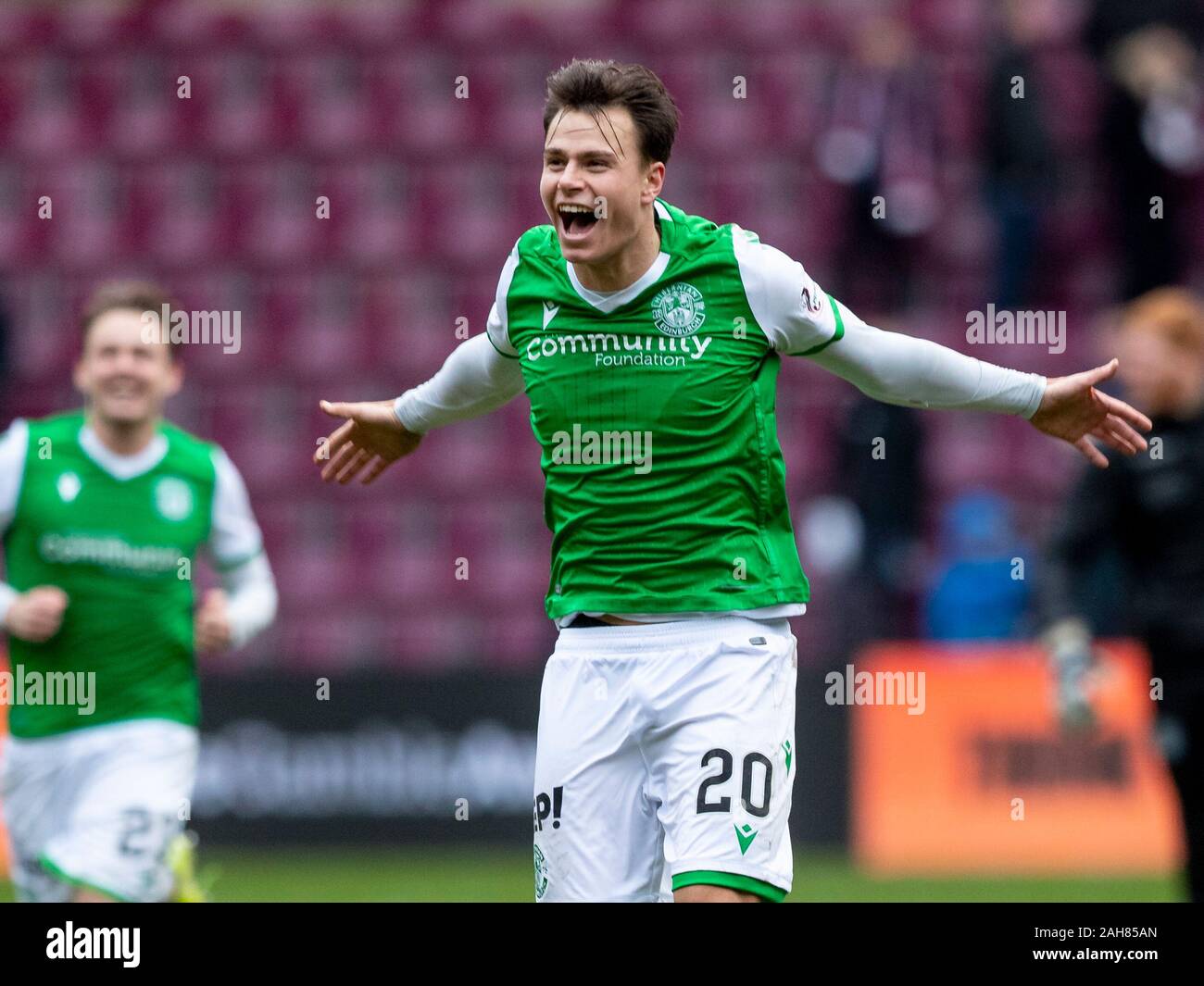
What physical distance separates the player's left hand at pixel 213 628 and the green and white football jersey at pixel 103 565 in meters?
0.18

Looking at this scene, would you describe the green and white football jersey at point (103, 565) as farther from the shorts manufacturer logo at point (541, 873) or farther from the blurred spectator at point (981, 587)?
the blurred spectator at point (981, 587)

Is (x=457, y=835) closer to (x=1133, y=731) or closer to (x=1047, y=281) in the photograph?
(x=1133, y=731)

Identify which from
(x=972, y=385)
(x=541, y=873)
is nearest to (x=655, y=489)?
(x=972, y=385)

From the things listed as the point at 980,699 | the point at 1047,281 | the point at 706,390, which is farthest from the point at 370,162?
the point at 706,390

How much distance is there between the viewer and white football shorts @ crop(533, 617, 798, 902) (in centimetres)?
491

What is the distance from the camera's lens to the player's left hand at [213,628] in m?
6.41

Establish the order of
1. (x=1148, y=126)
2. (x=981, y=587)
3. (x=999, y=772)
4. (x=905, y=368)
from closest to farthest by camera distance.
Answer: (x=905, y=368), (x=999, y=772), (x=981, y=587), (x=1148, y=126)

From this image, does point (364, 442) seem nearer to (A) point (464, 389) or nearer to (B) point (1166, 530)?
(A) point (464, 389)

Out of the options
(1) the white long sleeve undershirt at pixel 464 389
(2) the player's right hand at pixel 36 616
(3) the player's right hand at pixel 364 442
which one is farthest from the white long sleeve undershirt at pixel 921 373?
Result: (2) the player's right hand at pixel 36 616

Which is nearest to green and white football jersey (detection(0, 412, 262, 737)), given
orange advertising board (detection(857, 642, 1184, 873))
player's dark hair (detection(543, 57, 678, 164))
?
player's dark hair (detection(543, 57, 678, 164))

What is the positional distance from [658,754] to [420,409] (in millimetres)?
1249

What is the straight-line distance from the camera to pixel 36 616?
20.8 feet

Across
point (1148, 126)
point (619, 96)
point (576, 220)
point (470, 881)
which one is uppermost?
point (1148, 126)

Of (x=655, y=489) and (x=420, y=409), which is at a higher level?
(x=420, y=409)
